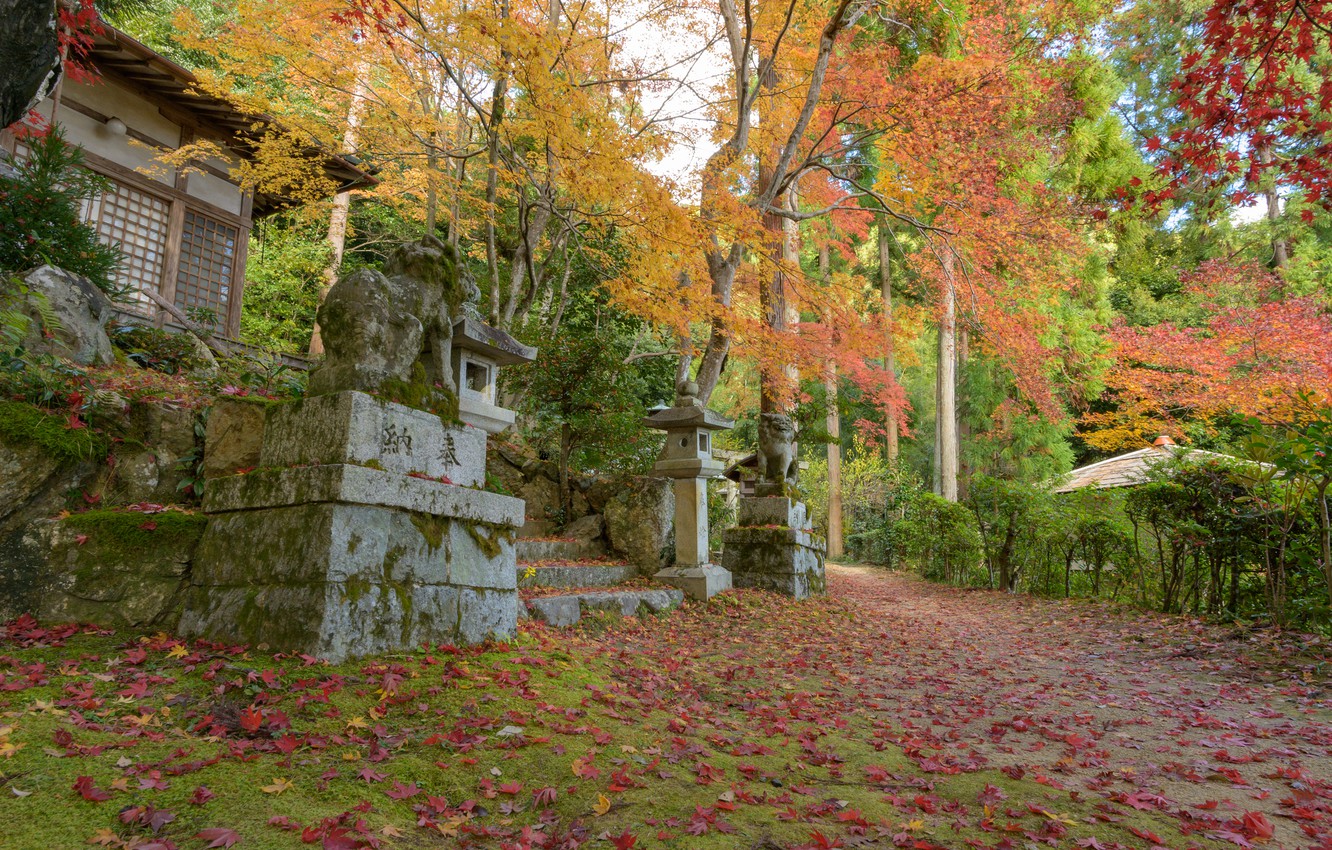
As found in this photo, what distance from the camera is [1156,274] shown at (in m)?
21.1

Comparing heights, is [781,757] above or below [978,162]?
below

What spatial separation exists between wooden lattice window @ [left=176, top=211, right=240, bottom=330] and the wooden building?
0.6 inches

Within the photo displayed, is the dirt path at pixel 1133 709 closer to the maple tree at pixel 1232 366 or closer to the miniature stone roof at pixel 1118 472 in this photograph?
the maple tree at pixel 1232 366

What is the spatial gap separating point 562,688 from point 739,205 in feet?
23.4

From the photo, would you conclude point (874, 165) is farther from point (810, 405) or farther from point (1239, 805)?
point (1239, 805)

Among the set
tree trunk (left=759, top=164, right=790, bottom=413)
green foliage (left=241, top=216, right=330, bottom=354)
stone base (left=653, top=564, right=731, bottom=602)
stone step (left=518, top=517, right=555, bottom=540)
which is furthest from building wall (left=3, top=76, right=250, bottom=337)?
tree trunk (left=759, top=164, right=790, bottom=413)

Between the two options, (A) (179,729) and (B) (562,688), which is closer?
(A) (179,729)

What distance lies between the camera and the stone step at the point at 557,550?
7.81 meters

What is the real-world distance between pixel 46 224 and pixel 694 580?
7.20 meters

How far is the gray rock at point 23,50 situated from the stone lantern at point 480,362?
264 cm

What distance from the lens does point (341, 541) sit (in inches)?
146

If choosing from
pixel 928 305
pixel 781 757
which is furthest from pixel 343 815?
pixel 928 305

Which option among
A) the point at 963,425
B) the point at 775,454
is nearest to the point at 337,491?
the point at 775,454

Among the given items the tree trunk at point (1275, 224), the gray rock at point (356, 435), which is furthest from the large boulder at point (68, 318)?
the tree trunk at point (1275, 224)
